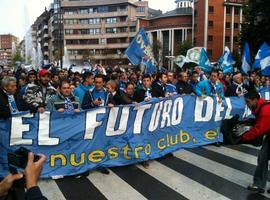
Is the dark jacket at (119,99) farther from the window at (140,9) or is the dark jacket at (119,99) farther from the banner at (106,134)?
the window at (140,9)

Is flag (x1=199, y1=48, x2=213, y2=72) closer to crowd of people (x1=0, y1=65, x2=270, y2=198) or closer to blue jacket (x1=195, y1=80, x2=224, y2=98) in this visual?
crowd of people (x1=0, y1=65, x2=270, y2=198)

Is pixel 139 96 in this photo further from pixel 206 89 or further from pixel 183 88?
pixel 206 89

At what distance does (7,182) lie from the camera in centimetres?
224

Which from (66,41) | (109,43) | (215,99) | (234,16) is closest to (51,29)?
(66,41)

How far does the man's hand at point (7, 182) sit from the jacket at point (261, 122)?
167 inches

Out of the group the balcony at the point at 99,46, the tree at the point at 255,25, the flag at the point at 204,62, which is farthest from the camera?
the balcony at the point at 99,46

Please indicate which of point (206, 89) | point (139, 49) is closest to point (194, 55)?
point (139, 49)

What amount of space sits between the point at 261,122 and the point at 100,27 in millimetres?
102258

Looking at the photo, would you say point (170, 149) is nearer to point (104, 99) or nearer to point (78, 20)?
point (104, 99)

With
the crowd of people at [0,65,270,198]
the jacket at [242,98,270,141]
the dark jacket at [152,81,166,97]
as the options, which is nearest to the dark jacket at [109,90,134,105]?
the crowd of people at [0,65,270,198]

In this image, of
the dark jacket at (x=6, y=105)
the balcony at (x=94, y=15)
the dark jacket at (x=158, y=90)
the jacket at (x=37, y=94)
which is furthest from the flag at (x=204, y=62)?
the balcony at (x=94, y=15)

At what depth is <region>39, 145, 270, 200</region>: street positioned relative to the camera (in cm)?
570

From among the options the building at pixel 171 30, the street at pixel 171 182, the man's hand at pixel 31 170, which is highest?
the building at pixel 171 30

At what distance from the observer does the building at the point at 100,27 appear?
10125 cm
